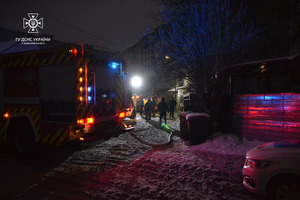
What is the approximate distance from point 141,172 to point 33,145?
341 centimetres

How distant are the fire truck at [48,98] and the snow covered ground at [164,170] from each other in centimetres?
115

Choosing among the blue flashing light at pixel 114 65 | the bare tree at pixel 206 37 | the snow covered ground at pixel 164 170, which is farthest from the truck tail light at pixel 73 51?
the bare tree at pixel 206 37

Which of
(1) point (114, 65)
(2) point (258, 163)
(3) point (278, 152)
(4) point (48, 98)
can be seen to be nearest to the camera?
(3) point (278, 152)

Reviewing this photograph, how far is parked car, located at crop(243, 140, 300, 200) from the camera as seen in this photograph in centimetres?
265

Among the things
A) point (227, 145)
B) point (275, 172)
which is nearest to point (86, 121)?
point (275, 172)

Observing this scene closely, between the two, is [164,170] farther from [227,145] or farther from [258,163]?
[227,145]

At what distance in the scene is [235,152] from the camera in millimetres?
5742

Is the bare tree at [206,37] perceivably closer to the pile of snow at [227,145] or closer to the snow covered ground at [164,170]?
the pile of snow at [227,145]

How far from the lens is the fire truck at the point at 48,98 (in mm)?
4688

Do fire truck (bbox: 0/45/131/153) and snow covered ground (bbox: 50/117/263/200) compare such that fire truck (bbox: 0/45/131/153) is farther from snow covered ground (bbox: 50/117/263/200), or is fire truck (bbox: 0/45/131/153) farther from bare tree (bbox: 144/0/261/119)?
bare tree (bbox: 144/0/261/119)

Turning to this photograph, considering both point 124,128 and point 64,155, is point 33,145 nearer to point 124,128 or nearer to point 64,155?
point 64,155

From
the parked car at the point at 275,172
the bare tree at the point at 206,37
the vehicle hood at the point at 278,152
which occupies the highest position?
the bare tree at the point at 206,37

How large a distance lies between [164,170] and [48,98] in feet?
12.2

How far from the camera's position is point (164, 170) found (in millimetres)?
4520
